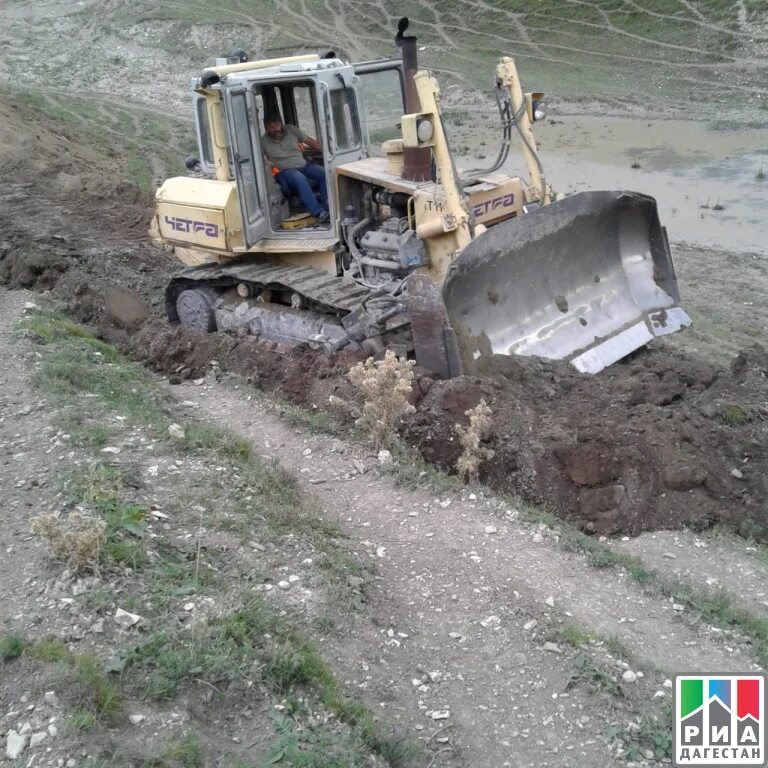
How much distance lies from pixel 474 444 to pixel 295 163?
148 inches

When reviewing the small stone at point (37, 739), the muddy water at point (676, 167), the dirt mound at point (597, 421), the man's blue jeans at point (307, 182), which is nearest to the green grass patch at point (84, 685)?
the small stone at point (37, 739)

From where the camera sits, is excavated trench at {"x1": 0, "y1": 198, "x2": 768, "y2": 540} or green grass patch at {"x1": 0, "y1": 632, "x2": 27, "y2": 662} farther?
excavated trench at {"x1": 0, "y1": 198, "x2": 768, "y2": 540}

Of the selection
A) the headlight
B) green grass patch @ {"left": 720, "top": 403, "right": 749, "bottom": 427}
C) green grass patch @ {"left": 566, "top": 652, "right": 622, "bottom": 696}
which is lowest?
green grass patch @ {"left": 566, "top": 652, "right": 622, "bottom": 696}

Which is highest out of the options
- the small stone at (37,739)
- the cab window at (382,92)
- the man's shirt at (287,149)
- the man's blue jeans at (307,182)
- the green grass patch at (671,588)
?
the cab window at (382,92)

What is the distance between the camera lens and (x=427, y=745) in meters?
3.94

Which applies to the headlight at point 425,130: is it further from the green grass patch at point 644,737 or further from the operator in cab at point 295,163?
the green grass patch at point 644,737

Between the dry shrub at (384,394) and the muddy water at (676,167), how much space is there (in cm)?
854

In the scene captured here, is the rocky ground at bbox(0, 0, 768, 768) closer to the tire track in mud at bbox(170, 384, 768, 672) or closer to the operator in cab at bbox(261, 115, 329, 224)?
the tire track in mud at bbox(170, 384, 768, 672)

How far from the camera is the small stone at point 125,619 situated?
408cm

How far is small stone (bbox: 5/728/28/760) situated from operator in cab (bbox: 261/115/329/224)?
5.87 metres

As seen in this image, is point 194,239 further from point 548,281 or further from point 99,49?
point 99,49

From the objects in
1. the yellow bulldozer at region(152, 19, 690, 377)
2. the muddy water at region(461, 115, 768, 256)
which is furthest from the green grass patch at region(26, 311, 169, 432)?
the muddy water at region(461, 115, 768, 256)

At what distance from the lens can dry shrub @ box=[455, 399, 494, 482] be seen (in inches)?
239

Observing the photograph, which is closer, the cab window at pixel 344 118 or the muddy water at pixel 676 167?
the cab window at pixel 344 118
